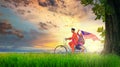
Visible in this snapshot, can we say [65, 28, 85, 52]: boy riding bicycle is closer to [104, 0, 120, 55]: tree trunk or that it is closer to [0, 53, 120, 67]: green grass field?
[104, 0, 120, 55]: tree trunk

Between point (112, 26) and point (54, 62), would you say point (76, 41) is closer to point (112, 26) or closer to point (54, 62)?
point (112, 26)

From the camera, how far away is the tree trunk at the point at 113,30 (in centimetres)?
1808

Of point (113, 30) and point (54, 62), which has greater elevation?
point (113, 30)

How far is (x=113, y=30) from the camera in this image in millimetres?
18500

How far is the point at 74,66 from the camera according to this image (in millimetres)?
12062

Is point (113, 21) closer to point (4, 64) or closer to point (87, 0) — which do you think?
point (87, 0)

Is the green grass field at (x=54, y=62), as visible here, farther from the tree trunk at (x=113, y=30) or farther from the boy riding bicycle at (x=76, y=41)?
the boy riding bicycle at (x=76, y=41)

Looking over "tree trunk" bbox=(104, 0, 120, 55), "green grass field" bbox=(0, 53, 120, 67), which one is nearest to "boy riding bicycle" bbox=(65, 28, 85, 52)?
"tree trunk" bbox=(104, 0, 120, 55)

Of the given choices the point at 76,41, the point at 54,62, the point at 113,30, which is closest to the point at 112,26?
the point at 113,30

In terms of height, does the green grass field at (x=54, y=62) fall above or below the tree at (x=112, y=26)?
below

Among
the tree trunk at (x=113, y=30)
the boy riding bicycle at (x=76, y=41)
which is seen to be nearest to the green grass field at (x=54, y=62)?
the tree trunk at (x=113, y=30)

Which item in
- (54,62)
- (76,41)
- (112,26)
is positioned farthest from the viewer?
(76,41)

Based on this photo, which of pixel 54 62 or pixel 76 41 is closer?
pixel 54 62

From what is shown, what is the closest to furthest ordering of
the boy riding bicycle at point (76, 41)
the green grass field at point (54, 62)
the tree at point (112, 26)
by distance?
1. the green grass field at point (54, 62)
2. the tree at point (112, 26)
3. the boy riding bicycle at point (76, 41)
